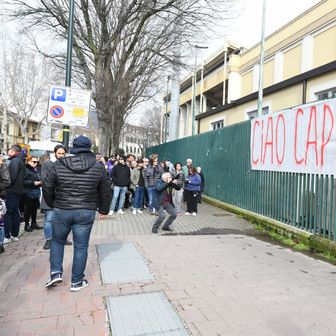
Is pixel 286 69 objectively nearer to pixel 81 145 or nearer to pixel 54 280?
pixel 81 145

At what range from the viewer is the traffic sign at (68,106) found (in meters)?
8.34

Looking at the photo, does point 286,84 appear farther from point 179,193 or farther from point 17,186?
point 17,186

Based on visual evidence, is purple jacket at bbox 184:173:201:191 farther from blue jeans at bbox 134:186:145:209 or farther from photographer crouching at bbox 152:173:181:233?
photographer crouching at bbox 152:173:181:233

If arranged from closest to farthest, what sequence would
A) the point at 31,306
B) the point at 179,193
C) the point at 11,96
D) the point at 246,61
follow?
1. the point at 31,306
2. the point at 179,193
3. the point at 246,61
4. the point at 11,96

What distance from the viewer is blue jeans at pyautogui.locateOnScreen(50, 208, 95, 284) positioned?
401 centimetres

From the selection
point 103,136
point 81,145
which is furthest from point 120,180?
point 103,136

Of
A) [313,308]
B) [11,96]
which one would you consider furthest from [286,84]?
[11,96]

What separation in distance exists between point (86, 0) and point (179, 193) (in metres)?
10.1

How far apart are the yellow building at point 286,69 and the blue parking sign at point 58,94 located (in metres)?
9.35

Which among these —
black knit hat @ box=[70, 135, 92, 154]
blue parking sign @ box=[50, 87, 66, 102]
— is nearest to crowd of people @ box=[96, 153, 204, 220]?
blue parking sign @ box=[50, 87, 66, 102]

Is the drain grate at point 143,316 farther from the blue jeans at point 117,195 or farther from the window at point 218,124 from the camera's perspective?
the window at point 218,124

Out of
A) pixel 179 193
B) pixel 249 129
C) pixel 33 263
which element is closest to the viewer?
pixel 33 263

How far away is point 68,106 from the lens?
27.9 feet

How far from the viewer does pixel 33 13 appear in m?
15.0
